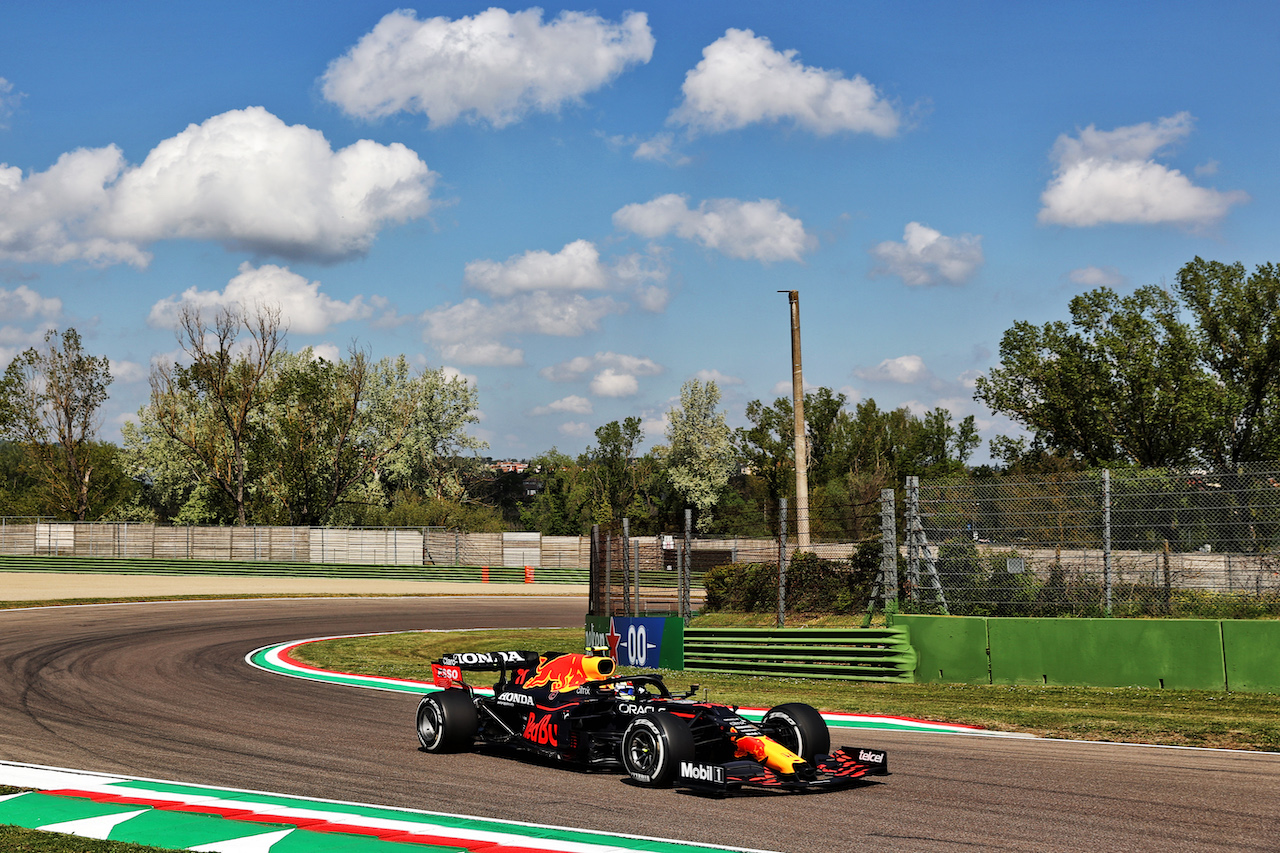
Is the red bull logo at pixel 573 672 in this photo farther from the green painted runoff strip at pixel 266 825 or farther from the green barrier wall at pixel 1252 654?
the green barrier wall at pixel 1252 654

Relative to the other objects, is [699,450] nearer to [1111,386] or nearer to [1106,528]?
[1111,386]

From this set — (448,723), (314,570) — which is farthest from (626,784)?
(314,570)

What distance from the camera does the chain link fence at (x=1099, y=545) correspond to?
1264cm

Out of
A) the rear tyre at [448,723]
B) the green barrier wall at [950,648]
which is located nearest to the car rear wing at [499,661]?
the rear tyre at [448,723]

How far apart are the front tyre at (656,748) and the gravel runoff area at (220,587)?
103 ft

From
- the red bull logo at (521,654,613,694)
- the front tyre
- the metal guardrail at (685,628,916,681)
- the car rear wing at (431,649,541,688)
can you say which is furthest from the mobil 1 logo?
the metal guardrail at (685,628,916,681)

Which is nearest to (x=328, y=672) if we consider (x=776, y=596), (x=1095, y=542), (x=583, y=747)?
(x=776, y=596)

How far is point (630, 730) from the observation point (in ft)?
27.3

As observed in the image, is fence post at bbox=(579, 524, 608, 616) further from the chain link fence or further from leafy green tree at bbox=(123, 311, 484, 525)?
leafy green tree at bbox=(123, 311, 484, 525)

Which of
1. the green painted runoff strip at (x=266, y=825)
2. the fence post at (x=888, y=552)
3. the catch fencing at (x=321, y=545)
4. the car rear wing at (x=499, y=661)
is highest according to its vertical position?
the fence post at (x=888, y=552)

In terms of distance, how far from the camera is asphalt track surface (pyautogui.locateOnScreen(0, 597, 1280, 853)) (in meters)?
6.62

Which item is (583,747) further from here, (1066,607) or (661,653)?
(661,653)

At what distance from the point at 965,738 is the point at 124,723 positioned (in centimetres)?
911

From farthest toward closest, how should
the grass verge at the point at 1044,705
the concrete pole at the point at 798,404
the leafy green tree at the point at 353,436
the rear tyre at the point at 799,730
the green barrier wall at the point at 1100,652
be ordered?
the leafy green tree at the point at 353,436 → the concrete pole at the point at 798,404 → the green barrier wall at the point at 1100,652 → the grass verge at the point at 1044,705 → the rear tyre at the point at 799,730
